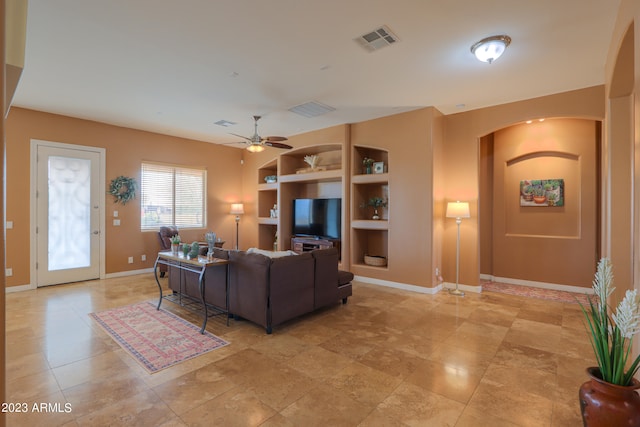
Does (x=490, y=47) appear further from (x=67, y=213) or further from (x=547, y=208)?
(x=67, y=213)

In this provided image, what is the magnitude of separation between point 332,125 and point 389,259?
300 cm

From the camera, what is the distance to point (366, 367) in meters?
2.78

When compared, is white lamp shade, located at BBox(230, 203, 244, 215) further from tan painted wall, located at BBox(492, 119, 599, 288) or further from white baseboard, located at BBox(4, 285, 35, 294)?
tan painted wall, located at BBox(492, 119, 599, 288)

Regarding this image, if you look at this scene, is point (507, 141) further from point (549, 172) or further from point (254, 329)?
point (254, 329)

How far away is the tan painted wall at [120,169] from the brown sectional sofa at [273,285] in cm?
299

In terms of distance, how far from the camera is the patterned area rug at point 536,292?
492 cm

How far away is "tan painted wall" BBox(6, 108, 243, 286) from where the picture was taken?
5199mm

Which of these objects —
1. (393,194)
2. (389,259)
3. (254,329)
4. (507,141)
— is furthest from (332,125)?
(254,329)

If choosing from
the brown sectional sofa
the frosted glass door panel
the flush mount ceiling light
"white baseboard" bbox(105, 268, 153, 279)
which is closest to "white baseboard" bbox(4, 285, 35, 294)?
the frosted glass door panel

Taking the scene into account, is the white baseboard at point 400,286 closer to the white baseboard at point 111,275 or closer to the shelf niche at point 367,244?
the shelf niche at point 367,244

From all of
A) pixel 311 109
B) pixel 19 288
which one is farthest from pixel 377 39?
pixel 19 288

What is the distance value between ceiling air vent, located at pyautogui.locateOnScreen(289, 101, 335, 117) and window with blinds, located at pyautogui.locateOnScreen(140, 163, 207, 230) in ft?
11.9

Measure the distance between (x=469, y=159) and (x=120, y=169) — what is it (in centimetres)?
685

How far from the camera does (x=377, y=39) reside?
3137 mm
